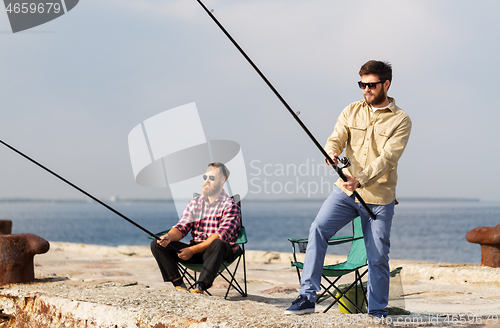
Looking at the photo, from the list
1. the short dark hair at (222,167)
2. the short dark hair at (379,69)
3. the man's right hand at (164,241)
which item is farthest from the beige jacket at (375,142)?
the man's right hand at (164,241)

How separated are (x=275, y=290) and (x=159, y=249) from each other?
4.08 feet

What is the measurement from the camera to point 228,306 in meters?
2.66

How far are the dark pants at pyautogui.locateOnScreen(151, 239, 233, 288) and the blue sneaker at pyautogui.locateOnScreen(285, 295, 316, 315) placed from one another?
104 centimetres

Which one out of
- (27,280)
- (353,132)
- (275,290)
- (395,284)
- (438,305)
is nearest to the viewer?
(353,132)

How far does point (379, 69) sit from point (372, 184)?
660 millimetres

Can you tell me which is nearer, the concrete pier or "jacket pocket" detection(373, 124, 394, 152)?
the concrete pier

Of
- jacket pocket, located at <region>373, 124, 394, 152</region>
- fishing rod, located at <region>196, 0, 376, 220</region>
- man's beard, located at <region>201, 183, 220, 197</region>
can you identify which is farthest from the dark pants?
jacket pocket, located at <region>373, 124, 394, 152</region>

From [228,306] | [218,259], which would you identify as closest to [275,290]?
[218,259]

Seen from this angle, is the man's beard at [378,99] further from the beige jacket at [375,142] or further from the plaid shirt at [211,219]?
the plaid shirt at [211,219]

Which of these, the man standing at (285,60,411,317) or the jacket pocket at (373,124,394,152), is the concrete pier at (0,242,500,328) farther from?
the jacket pocket at (373,124,394,152)

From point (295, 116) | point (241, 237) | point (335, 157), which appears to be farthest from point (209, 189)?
point (335, 157)

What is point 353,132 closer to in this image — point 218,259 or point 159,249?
point 218,259

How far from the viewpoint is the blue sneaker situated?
2.46 m

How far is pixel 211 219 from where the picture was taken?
3.85m
